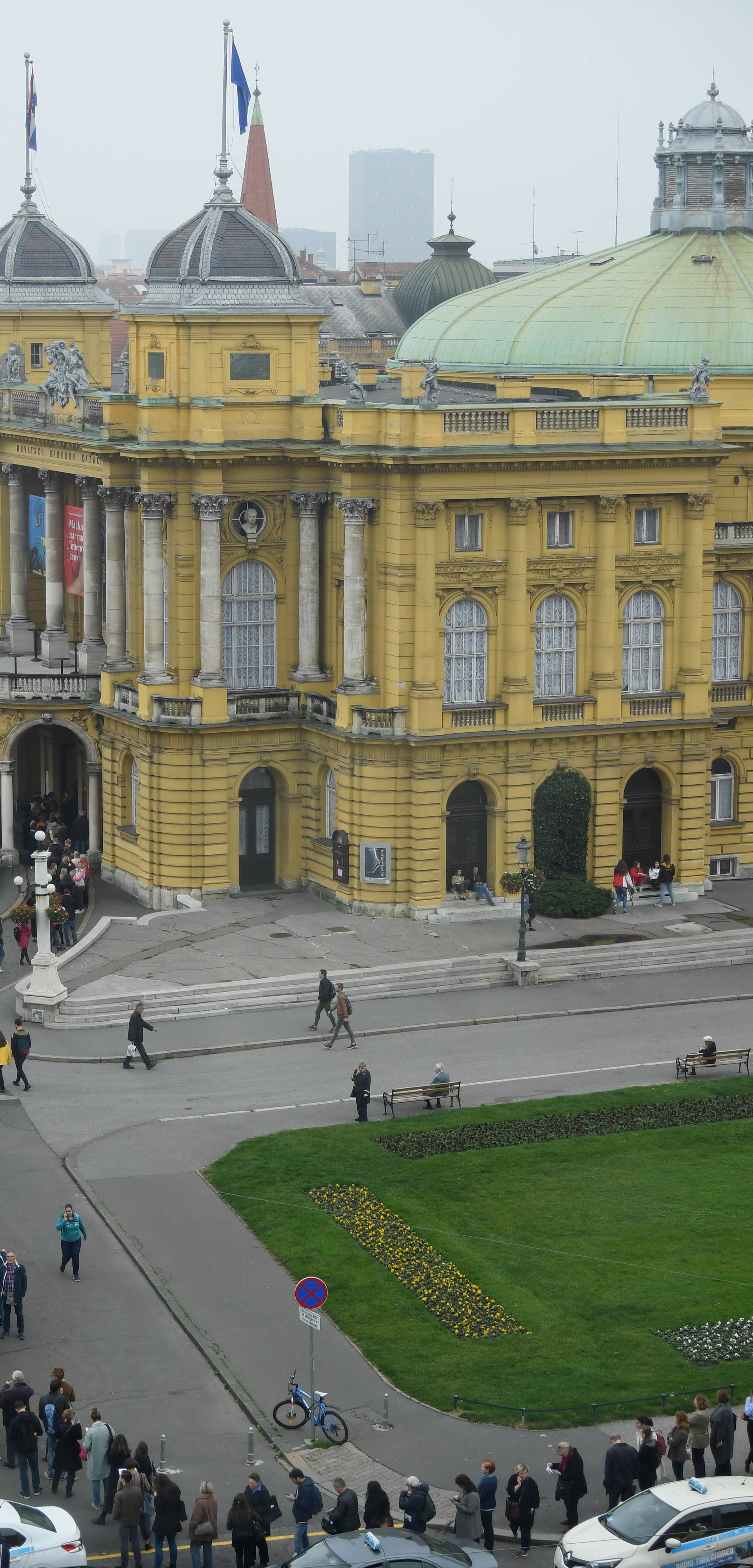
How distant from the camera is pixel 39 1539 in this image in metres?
30.4

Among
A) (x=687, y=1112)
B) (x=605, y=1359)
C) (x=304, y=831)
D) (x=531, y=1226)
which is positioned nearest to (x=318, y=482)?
(x=304, y=831)

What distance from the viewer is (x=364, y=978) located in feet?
192

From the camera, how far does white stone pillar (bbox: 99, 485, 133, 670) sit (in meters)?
69.2

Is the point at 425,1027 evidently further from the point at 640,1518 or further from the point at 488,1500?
the point at 640,1518

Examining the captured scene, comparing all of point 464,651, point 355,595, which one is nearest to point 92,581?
point 355,595

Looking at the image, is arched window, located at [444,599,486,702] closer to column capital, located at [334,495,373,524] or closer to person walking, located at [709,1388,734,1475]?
column capital, located at [334,495,373,524]

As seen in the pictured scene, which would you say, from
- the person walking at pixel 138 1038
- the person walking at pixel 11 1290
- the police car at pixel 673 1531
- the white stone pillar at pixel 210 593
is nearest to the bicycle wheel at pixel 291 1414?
the person walking at pixel 11 1290

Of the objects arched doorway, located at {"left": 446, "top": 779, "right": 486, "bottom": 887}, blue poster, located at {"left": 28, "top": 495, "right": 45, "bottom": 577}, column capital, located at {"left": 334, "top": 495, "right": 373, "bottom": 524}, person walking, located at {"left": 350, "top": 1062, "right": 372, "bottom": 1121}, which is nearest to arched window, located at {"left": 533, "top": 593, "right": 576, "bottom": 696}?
arched doorway, located at {"left": 446, "top": 779, "right": 486, "bottom": 887}

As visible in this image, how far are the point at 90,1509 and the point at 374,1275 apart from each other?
859cm

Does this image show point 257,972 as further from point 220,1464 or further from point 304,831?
point 220,1464

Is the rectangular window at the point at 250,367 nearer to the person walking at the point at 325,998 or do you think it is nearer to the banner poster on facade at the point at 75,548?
the banner poster on facade at the point at 75,548

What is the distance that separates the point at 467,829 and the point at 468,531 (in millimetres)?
7914

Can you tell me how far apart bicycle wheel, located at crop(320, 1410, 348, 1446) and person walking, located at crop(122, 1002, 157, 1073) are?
17741 millimetres

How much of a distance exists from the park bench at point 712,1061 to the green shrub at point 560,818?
12.6 meters
